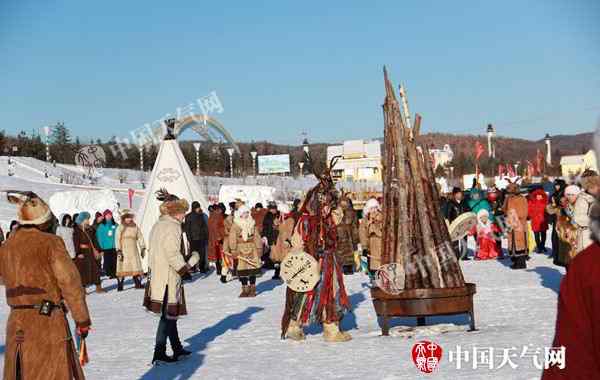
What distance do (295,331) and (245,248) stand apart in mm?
4459

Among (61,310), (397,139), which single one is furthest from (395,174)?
(61,310)

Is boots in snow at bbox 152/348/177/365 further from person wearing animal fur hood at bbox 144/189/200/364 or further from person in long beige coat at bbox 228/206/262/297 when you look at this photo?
person in long beige coat at bbox 228/206/262/297

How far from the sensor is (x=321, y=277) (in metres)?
8.52

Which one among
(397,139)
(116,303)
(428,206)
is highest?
(397,139)

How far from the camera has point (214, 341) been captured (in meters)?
8.92

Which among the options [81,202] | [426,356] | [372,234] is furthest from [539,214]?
[81,202]

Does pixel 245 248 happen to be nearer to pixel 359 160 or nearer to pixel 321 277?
pixel 321 277

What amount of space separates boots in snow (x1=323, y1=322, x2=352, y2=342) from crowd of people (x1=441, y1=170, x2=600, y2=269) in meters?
3.00

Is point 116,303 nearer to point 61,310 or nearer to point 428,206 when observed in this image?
point 428,206

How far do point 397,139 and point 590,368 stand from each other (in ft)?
22.1

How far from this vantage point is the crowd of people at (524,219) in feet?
31.2

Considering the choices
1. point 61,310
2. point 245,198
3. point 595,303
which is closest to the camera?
point 595,303

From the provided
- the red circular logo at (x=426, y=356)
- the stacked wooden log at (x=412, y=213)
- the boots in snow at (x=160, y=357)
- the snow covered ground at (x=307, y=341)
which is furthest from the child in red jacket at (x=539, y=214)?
the boots in snow at (x=160, y=357)

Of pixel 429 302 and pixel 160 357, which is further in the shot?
pixel 429 302
